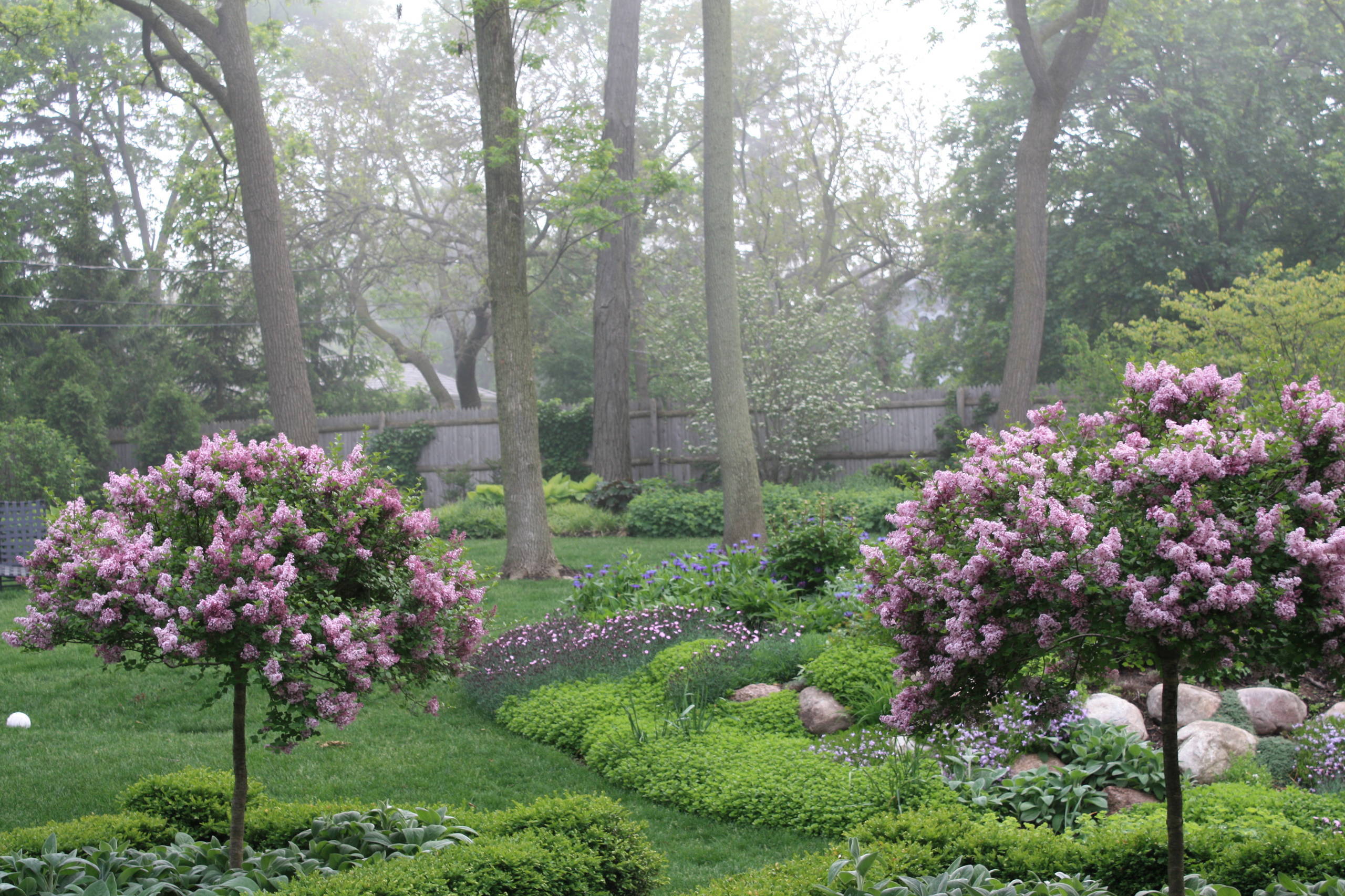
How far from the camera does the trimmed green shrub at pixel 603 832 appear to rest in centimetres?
339

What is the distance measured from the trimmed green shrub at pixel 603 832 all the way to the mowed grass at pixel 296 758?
1.58 feet

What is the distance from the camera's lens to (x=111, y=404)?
76.8ft

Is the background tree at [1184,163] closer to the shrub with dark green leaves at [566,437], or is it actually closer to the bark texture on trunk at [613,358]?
the bark texture on trunk at [613,358]

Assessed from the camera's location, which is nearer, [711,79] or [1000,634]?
[1000,634]

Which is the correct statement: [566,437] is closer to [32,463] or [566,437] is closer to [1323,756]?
[32,463]

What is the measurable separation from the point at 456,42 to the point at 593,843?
28.6 feet

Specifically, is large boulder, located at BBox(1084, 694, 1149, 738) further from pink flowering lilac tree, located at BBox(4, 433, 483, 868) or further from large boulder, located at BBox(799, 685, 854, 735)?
pink flowering lilac tree, located at BBox(4, 433, 483, 868)

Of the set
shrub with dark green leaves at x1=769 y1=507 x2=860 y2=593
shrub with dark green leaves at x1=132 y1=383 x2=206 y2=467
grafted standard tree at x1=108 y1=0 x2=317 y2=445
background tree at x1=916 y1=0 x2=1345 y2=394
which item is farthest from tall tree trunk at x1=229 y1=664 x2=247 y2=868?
shrub with dark green leaves at x1=132 y1=383 x2=206 y2=467

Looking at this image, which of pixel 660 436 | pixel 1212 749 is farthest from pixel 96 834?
pixel 660 436

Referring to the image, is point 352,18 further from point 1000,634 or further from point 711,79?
point 1000,634

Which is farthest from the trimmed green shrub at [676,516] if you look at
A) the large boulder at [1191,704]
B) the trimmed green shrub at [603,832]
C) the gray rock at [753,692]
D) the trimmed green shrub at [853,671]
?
the trimmed green shrub at [603,832]

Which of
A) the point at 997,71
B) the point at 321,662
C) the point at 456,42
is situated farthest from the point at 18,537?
the point at 997,71

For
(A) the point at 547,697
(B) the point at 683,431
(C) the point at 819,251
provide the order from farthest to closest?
(C) the point at 819,251
(B) the point at 683,431
(A) the point at 547,697

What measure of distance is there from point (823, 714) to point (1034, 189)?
10.0 m
